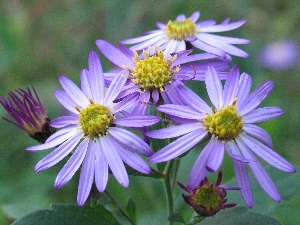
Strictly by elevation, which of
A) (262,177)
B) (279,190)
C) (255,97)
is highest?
(255,97)

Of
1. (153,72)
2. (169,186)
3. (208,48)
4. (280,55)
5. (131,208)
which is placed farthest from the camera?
(280,55)

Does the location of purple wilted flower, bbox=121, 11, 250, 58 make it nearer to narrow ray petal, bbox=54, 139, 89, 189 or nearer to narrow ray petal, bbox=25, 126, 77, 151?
narrow ray petal, bbox=25, 126, 77, 151

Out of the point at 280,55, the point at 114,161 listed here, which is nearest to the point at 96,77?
the point at 114,161

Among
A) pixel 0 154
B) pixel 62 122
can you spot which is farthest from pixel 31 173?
pixel 62 122

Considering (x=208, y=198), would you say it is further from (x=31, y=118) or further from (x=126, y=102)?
(x=31, y=118)

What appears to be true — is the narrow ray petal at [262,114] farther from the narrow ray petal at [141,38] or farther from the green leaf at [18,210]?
the green leaf at [18,210]
